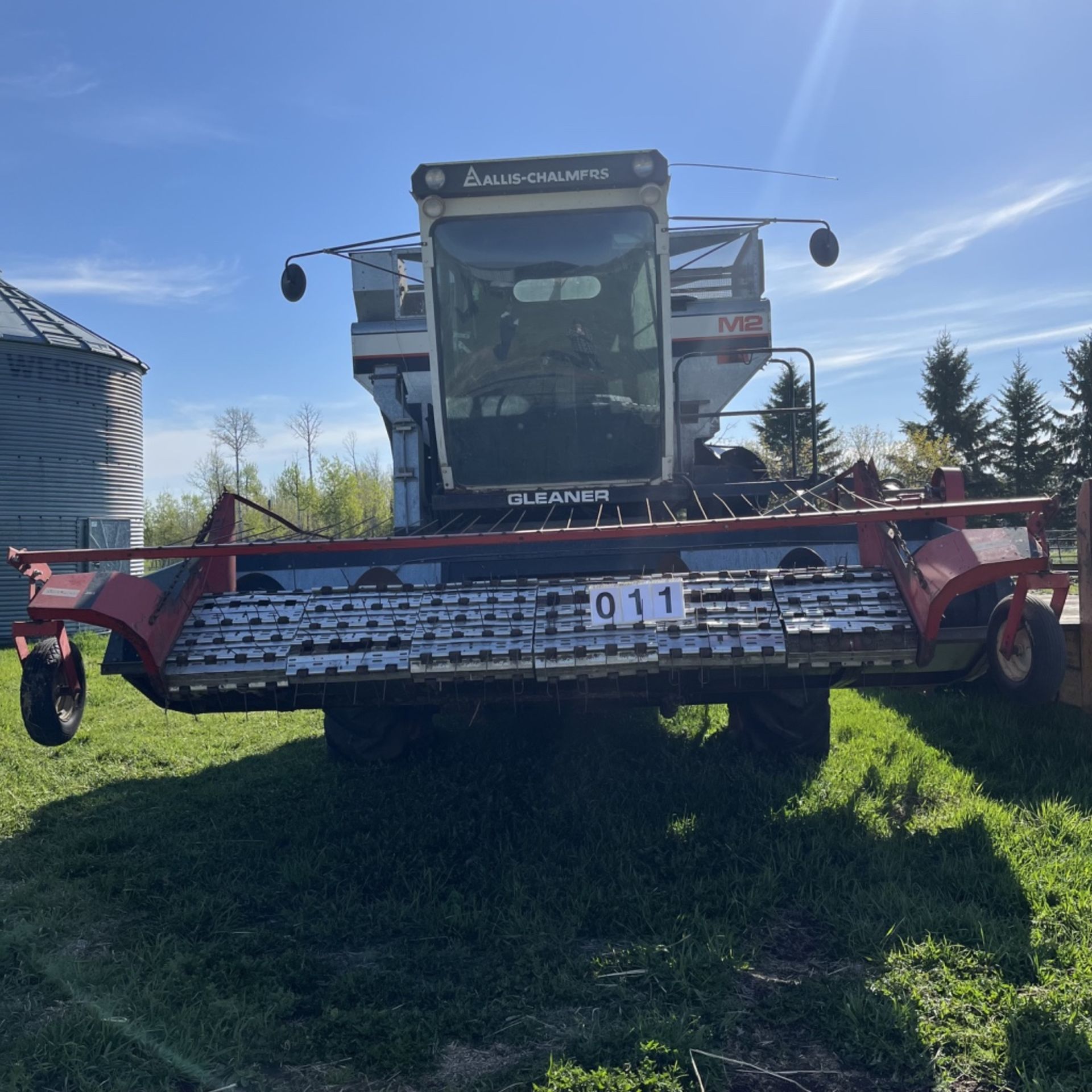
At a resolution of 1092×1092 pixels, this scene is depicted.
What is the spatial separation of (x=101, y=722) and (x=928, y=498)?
20.2ft

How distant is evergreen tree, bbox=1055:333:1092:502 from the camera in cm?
3459

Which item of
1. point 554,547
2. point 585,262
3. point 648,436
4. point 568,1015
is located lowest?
point 568,1015

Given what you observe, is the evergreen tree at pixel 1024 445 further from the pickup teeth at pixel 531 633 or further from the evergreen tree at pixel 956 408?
the pickup teeth at pixel 531 633

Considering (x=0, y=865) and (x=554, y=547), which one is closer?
(x=0, y=865)

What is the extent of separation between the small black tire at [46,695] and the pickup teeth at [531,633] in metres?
0.48

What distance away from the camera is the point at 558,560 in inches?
202

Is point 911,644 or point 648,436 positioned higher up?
point 648,436

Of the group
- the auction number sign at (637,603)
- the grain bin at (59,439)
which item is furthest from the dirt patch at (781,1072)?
the grain bin at (59,439)

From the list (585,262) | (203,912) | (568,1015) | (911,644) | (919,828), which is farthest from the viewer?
(585,262)

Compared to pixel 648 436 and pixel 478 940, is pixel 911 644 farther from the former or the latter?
pixel 648 436

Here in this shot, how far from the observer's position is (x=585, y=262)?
5.69m

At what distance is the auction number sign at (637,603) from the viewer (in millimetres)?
3918

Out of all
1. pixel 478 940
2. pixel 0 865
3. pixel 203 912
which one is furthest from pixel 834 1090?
pixel 0 865

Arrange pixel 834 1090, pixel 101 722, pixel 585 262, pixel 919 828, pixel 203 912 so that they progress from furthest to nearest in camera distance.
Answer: pixel 101 722 → pixel 585 262 → pixel 919 828 → pixel 203 912 → pixel 834 1090
